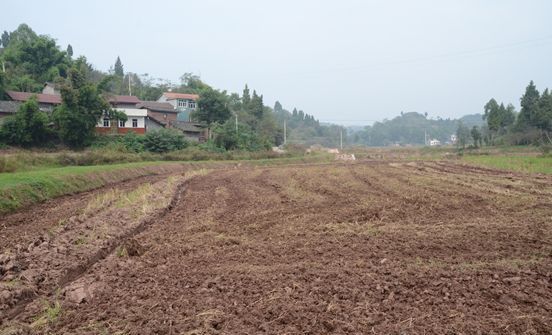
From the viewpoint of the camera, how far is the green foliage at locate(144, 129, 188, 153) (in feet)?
137

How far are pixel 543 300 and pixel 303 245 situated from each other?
13.7 ft

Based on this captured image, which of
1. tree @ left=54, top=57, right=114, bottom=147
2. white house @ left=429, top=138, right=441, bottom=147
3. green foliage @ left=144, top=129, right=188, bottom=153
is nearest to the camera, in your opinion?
tree @ left=54, top=57, right=114, bottom=147

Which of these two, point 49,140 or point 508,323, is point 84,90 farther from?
point 508,323

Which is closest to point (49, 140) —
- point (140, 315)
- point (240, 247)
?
point (240, 247)

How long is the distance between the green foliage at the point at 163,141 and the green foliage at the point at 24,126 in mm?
8772

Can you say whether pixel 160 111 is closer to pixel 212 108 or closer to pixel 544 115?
pixel 212 108

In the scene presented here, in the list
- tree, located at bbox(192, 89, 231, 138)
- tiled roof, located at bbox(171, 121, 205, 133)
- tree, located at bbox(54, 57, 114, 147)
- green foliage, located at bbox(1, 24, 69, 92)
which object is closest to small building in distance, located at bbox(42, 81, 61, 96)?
green foliage, located at bbox(1, 24, 69, 92)

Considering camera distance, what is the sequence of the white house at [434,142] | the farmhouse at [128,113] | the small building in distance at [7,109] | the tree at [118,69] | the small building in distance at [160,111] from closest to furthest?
the small building in distance at [7,109] → the farmhouse at [128,113] → the small building in distance at [160,111] → the tree at [118,69] → the white house at [434,142]

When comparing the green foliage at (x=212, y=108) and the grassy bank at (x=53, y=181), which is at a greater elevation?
the green foliage at (x=212, y=108)

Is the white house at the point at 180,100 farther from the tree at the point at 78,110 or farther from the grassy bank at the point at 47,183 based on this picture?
the grassy bank at the point at 47,183

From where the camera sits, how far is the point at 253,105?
70250 mm

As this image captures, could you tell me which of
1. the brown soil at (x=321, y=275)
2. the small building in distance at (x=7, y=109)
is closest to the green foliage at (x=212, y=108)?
the small building in distance at (x=7, y=109)

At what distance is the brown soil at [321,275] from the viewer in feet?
16.7

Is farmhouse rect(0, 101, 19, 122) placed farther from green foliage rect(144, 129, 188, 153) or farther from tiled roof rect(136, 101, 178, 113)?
tiled roof rect(136, 101, 178, 113)
